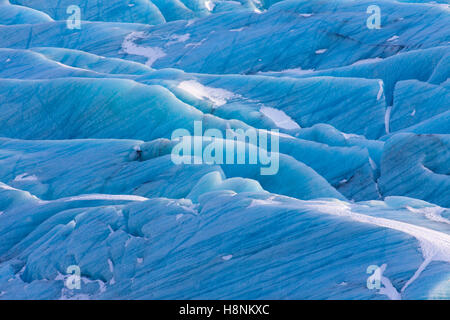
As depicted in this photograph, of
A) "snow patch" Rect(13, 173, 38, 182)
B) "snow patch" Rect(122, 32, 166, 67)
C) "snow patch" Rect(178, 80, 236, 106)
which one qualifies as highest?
"snow patch" Rect(13, 173, 38, 182)

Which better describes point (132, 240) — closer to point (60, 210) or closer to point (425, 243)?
point (60, 210)

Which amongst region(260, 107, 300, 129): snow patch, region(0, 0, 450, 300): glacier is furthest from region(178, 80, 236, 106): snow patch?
region(260, 107, 300, 129): snow patch

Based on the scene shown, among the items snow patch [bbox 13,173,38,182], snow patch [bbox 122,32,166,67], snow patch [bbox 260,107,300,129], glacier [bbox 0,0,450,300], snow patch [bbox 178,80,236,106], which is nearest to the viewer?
glacier [bbox 0,0,450,300]

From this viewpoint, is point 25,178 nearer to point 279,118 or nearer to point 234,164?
point 234,164

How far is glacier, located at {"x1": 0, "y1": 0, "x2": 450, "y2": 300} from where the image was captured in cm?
747

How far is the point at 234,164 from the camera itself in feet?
41.1

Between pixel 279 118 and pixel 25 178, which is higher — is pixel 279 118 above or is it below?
below

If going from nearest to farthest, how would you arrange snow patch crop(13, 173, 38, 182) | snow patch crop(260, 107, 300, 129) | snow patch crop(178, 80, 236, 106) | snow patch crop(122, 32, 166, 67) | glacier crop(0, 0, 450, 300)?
glacier crop(0, 0, 450, 300) < snow patch crop(13, 173, 38, 182) < snow patch crop(260, 107, 300, 129) < snow patch crop(178, 80, 236, 106) < snow patch crop(122, 32, 166, 67)

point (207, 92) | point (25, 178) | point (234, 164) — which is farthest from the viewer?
point (207, 92)

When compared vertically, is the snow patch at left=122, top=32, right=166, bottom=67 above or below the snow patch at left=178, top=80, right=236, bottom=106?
below

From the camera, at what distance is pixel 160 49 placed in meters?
23.5

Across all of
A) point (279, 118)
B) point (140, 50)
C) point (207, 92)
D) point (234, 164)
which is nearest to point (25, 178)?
point (234, 164)

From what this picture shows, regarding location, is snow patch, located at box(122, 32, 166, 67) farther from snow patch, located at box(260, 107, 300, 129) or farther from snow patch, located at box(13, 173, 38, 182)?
snow patch, located at box(13, 173, 38, 182)

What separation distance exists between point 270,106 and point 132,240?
382 inches
